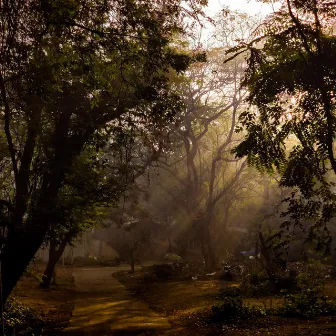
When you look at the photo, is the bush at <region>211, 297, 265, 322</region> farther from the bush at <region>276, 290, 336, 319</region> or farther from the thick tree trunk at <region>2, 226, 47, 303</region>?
the thick tree trunk at <region>2, 226, 47, 303</region>

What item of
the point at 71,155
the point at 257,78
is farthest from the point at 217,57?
the point at 257,78

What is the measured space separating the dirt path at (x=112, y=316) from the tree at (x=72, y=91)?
8.16 feet

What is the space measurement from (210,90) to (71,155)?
1499 cm

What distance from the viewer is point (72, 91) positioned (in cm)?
995

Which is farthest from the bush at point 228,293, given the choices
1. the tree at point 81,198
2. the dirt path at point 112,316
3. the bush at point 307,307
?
the tree at point 81,198

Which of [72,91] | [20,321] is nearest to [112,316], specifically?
[20,321]

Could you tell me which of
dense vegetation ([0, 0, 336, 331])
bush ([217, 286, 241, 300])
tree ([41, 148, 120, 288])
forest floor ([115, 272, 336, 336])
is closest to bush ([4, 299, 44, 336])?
dense vegetation ([0, 0, 336, 331])

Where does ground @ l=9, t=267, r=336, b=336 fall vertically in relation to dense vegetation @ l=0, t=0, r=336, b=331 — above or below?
below

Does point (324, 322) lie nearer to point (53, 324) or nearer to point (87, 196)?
point (87, 196)

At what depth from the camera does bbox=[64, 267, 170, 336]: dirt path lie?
370 inches

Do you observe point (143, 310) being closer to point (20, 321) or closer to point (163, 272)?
point (20, 321)

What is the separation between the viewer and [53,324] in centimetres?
1062

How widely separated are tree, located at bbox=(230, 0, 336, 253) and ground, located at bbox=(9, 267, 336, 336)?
3380mm

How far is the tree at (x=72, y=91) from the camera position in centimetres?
611
